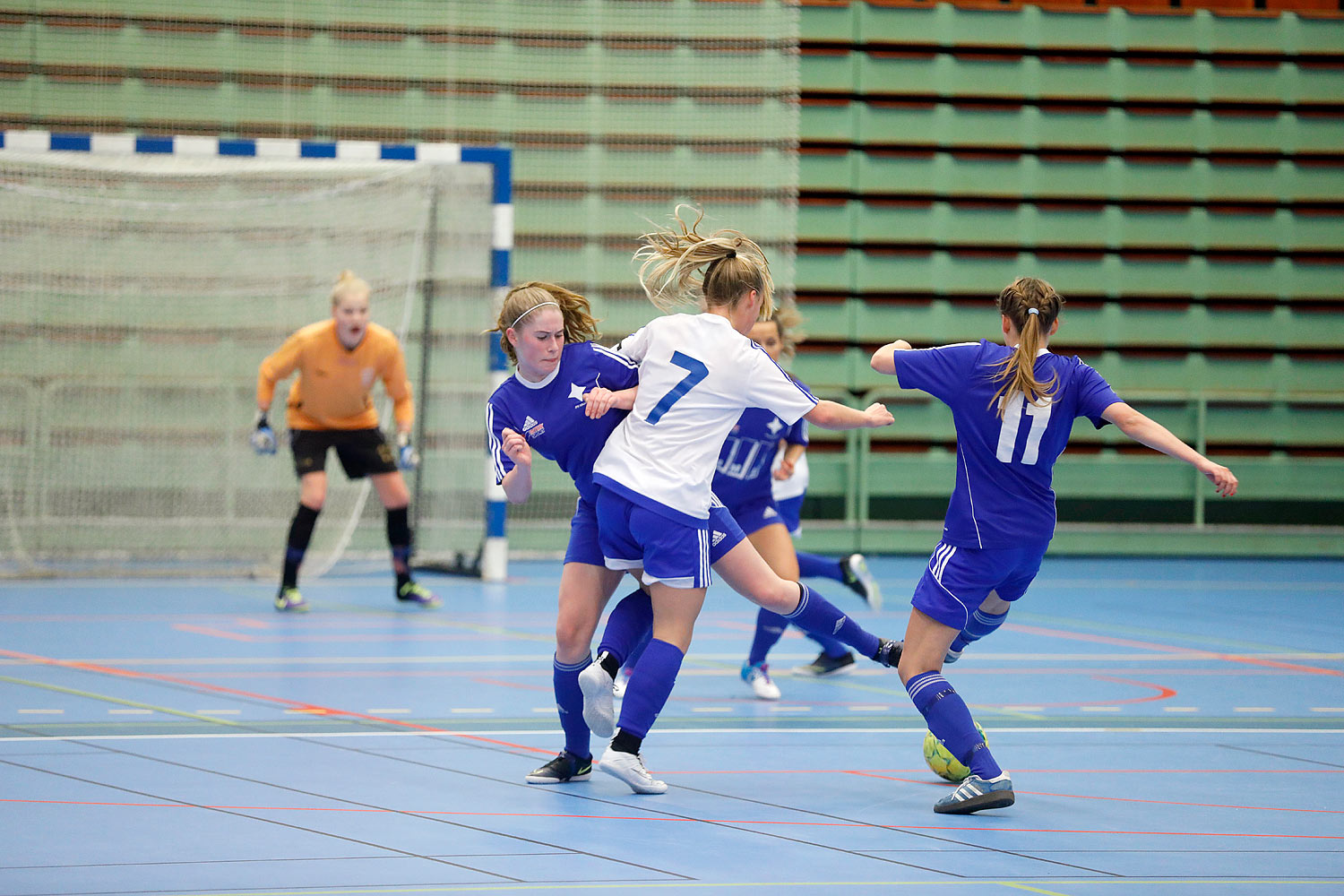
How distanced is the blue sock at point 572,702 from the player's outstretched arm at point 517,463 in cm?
50

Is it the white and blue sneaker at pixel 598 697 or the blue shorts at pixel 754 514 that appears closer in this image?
the white and blue sneaker at pixel 598 697

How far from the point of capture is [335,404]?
8516 millimetres

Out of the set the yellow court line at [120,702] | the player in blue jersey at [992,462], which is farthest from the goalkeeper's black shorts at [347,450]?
the player in blue jersey at [992,462]

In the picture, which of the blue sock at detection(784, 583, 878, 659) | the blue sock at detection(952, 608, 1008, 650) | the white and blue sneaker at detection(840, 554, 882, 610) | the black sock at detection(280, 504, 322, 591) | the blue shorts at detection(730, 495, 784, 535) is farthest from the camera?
the black sock at detection(280, 504, 322, 591)

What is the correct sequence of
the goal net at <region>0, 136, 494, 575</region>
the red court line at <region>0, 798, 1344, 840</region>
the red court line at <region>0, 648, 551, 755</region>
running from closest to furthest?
1. the red court line at <region>0, 798, 1344, 840</region>
2. the red court line at <region>0, 648, 551, 755</region>
3. the goal net at <region>0, 136, 494, 575</region>

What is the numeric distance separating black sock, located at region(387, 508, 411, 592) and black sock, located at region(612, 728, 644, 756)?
4973 mm

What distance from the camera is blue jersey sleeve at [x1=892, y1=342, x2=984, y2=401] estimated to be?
13.5 feet

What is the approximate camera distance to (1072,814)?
3877mm

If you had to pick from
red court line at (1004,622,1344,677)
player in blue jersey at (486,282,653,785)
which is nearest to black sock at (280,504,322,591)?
red court line at (1004,622,1344,677)

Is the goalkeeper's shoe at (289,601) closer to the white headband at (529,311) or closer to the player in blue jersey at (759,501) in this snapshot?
the player in blue jersey at (759,501)

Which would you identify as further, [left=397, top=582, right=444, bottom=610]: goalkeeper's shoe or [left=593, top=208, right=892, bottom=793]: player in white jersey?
[left=397, top=582, right=444, bottom=610]: goalkeeper's shoe

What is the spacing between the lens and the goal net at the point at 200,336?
9.78m

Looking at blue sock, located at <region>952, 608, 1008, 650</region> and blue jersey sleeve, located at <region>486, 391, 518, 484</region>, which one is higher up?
blue jersey sleeve, located at <region>486, 391, 518, 484</region>

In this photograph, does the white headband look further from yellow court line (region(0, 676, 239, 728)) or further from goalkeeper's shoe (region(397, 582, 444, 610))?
goalkeeper's shoe (region(397, 582, 444, 610))
